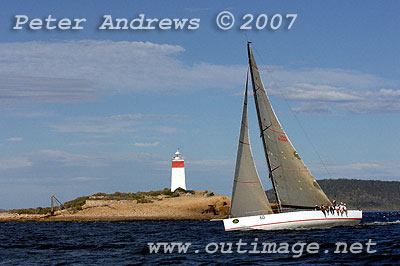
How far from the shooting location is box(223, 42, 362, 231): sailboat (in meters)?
37.6

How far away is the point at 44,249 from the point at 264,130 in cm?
1714

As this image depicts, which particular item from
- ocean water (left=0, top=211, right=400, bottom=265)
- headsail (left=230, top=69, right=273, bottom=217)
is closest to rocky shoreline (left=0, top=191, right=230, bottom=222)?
ocean water (left=0, top=211, right=400, bottom=265)

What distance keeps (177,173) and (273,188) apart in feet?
146

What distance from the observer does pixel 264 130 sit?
4025 cm

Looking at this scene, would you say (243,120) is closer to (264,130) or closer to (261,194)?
(264,130)

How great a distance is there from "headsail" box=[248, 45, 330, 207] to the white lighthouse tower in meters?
42.4

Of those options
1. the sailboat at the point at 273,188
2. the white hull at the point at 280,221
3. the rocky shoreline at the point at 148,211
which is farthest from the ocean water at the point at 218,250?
the rocky shoreline at the point at 148,211

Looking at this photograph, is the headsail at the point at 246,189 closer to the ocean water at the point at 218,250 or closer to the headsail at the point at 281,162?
the ocean water at the point at 218,250

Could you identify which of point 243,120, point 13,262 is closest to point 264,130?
point 243,120

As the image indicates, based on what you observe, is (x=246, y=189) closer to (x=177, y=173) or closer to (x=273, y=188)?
(x=273, y=188)

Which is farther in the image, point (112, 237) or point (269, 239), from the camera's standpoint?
point (112, 237)

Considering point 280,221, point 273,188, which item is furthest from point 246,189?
point 280,221

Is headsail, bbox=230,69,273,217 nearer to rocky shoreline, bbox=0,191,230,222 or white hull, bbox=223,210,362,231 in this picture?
white hull, bbox=223,210,362,231

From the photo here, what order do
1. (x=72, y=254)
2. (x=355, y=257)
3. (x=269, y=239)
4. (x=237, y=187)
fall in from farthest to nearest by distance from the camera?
(x=237, y=187) < (x=269, y=239) < (x=72, y=254) < (x=355, y=257)
